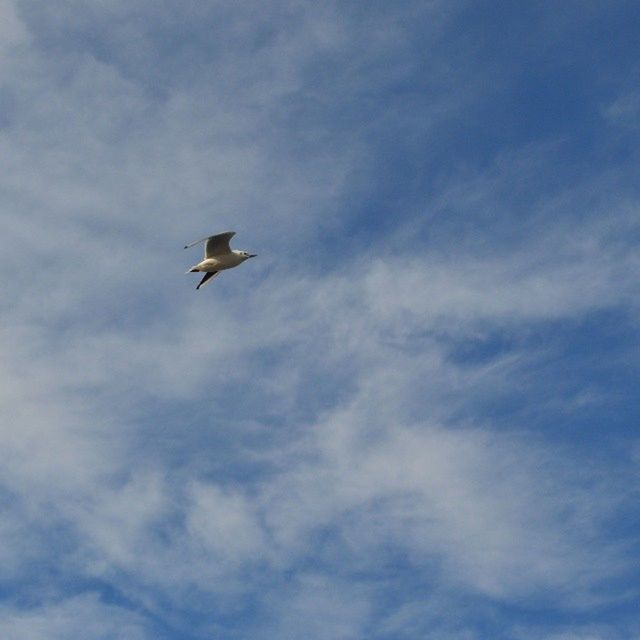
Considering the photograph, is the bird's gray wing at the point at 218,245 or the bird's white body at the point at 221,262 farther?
the bird's white body at the point at 221,262

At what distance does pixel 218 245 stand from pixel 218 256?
1.71 meters

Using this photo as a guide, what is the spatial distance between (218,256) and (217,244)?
6.42ft

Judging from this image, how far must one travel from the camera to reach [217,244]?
127875 millimetres

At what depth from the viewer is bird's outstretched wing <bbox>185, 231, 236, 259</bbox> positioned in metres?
126

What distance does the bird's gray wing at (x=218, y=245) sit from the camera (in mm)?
126562

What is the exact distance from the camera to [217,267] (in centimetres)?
13075

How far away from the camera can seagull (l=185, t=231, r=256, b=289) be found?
12719 cm

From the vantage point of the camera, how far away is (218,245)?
128125mm

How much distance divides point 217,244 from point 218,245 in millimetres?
275

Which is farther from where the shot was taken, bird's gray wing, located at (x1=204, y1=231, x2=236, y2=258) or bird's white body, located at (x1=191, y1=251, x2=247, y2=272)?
bird's white body, located at (x1=191, y1=251, x2=247, y2=272)

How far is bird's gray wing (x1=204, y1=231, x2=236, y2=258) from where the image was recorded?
415ft

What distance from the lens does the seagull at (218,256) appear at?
127188 mm

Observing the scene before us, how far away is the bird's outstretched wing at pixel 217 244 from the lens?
415 ft
